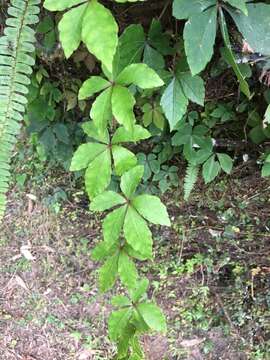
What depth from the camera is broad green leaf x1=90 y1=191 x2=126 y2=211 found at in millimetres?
1368

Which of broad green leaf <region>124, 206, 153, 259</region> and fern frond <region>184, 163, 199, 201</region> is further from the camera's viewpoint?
fern frond <region>184, 163, 199, 201</region>

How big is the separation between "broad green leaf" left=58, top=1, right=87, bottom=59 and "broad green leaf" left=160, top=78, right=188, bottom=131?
0.56 m

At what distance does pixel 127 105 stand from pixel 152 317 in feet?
2.02

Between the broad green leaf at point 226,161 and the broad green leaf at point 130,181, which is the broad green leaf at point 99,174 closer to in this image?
the broad green leaf at point 130,181

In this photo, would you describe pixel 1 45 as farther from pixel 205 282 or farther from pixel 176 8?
pixel 205 282

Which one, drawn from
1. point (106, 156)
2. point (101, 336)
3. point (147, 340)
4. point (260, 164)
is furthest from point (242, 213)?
point (106, 156)

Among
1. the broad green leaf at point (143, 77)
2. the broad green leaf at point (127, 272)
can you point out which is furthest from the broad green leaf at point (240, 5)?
the broad green leaf at point (127, 272)

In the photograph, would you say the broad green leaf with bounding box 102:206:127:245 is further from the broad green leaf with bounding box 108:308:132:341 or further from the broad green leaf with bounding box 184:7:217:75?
the broad green leaf with bounding box 184:7:217:75

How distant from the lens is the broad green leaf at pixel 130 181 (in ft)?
4.38

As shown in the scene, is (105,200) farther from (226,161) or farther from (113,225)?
(226,161)

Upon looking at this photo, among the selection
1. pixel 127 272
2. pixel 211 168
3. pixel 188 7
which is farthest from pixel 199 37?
pixel 211 168

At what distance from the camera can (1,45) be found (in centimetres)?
138

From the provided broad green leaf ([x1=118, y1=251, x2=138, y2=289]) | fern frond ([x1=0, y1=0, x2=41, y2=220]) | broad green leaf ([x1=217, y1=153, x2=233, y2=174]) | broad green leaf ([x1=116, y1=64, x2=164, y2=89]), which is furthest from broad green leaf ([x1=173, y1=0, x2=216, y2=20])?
broad green leaf ([x1=217, y1=153, x2=233, y2=174])

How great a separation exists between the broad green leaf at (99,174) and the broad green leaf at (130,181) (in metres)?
0.05
